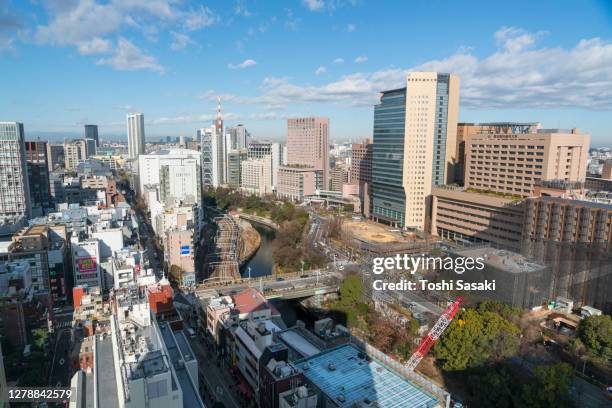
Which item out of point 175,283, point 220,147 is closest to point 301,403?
point 175,283

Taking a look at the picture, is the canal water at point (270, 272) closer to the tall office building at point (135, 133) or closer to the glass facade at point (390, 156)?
the glass facade at point (390, 156)

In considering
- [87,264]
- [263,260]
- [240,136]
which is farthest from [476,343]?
[240,136]

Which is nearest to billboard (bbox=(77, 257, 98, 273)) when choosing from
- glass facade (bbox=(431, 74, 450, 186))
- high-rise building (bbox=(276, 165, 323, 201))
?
glass facade (bbox=(431, 74, 450, 186))

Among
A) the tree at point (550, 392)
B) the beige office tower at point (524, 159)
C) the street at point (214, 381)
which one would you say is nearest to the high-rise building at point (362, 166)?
the beige office tower at point (524, 159)

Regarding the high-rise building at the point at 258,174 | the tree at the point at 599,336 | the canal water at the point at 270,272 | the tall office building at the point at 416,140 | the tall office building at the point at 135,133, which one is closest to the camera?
the tree at the point at 599,336

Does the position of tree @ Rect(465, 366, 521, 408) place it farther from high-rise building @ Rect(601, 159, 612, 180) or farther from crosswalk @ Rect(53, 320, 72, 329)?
high-rise building @ Rect(601, 159, 612, 180)

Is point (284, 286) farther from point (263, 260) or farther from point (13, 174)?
point (13, 174)
